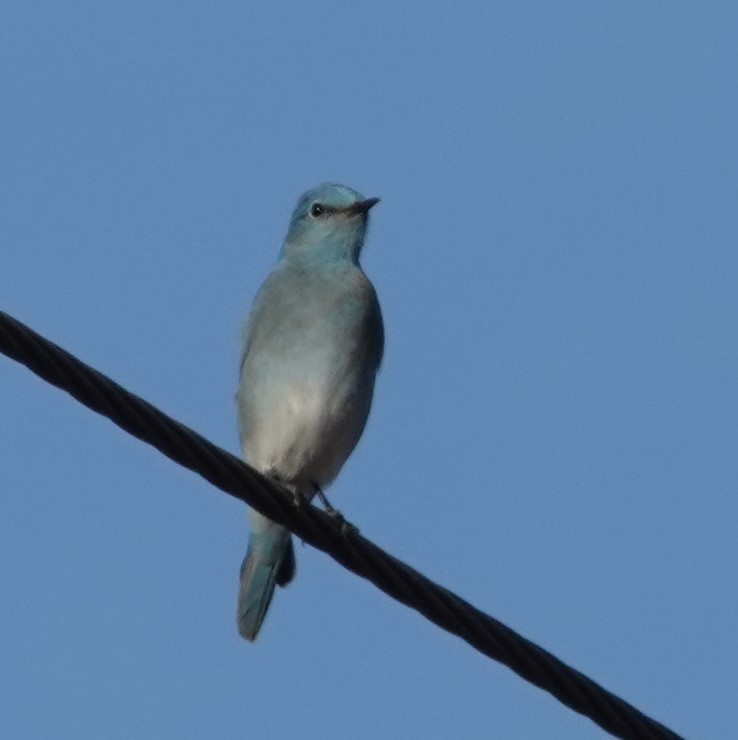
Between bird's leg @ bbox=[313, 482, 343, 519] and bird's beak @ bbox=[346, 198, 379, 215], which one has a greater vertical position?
bird's beak @ bbox=[346, 198, 379, 215]

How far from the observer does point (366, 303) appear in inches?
404

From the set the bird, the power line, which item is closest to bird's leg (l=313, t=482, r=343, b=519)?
the bird

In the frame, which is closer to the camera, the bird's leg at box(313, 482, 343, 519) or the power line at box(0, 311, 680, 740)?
the power line at box(0, 311, 680, 740)

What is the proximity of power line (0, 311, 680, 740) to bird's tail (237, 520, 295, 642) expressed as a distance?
3.20 metres

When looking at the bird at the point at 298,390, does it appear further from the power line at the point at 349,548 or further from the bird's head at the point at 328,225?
the power line at the point at 349,548

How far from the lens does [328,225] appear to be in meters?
11.1

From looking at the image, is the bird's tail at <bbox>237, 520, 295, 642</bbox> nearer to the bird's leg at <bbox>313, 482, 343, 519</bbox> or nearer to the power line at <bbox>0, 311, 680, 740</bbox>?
the bird's leg at <bbox>313, 482, 343, 519</bbox>

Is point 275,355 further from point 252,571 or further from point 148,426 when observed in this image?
point 148,426

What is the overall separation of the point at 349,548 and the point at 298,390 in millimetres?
3524

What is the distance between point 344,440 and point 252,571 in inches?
32.8

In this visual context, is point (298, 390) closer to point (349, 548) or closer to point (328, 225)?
point (328, 225)

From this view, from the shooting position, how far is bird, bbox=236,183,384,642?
380 inches

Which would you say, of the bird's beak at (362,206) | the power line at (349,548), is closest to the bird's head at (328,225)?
the bird's beak at (362,206)

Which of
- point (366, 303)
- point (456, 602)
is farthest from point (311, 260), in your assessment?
point (456, 602)
